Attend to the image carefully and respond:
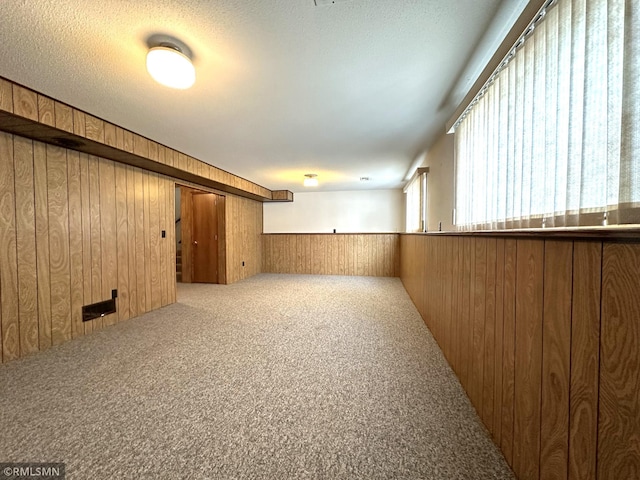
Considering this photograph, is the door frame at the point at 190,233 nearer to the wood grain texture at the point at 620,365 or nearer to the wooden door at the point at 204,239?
the wooden door at the point at 204,239

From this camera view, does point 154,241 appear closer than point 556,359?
No

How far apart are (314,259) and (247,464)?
18.6ft

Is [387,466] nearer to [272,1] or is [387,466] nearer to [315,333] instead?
[315,333]

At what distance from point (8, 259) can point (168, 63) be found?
2.29m

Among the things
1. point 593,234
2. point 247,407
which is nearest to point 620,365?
point 593,234

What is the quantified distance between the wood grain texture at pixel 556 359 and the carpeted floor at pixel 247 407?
360 millimetres

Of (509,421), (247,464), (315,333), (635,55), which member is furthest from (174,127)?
(509,421)

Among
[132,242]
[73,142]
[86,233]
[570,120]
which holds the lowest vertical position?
[132,242]

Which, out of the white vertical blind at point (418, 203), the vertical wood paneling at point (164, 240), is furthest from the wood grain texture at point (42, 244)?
the white vertical blind at point (418, 203)

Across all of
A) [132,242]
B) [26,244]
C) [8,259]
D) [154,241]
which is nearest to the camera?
[8,259]

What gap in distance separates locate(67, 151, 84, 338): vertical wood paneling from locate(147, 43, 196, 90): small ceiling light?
1.97 meters

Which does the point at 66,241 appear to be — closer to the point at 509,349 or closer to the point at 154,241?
the point at 154,241

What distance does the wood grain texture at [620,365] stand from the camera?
61 centimetres

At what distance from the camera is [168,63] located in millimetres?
1461
